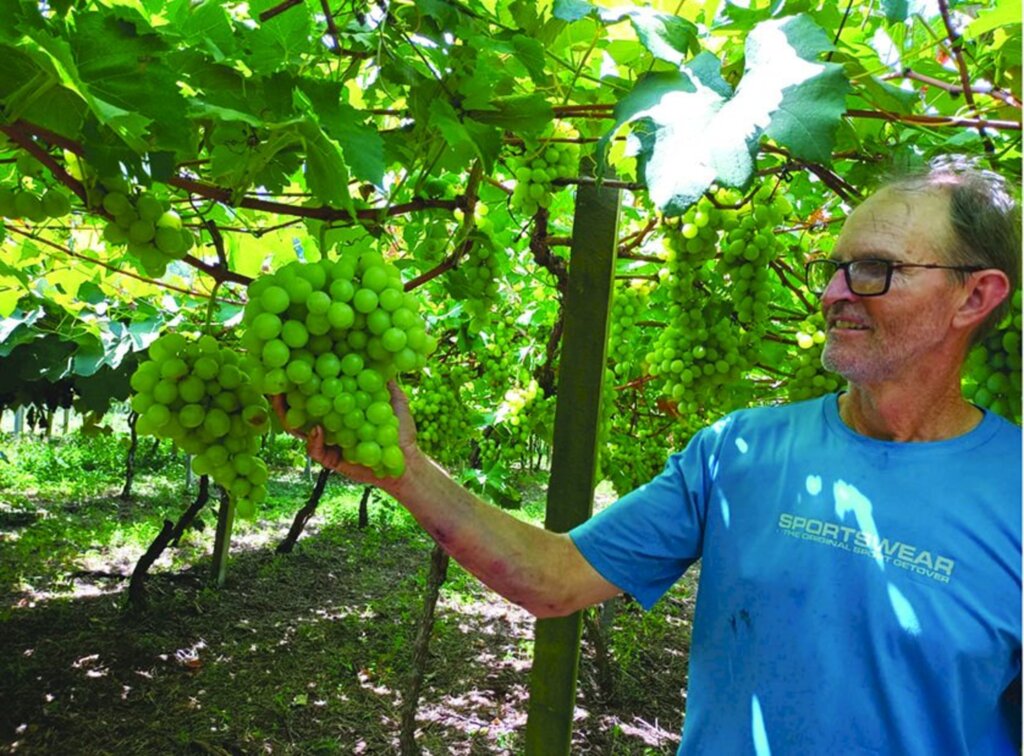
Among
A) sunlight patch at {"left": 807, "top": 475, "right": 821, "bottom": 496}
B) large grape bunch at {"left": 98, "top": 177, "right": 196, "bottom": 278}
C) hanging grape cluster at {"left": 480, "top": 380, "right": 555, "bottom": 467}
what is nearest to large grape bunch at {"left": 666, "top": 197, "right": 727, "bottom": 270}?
sunlight patch at {"left": 807, "top": 475, "right": 821, "bottom": 496}

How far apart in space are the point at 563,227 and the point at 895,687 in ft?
9.61

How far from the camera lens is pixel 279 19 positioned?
4.36 feet

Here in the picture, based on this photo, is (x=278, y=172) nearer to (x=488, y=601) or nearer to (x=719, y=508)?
(x=719, y=508)

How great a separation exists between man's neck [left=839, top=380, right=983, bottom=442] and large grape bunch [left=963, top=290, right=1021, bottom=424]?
0.31 ft

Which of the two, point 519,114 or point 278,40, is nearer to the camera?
point 278,40

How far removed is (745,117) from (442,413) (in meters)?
4.22

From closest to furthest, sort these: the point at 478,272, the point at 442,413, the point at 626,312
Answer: the point at 478,272 → the point at 626,312 → the point at 442,413

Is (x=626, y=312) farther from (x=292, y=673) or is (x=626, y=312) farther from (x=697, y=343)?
(x=292, y=673)

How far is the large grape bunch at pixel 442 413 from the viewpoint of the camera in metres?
5.04

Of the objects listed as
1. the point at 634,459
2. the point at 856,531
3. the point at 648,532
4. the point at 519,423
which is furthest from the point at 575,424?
the point at 634,459

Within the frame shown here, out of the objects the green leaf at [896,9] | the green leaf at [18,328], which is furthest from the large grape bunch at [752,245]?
the green leaf at [18,328]

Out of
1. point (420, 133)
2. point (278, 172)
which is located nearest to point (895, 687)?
point (420, 133)

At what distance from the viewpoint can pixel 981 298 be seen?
1.46 meters

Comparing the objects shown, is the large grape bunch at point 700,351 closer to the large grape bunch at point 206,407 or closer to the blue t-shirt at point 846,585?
the blue t-shirt at point 846,585
